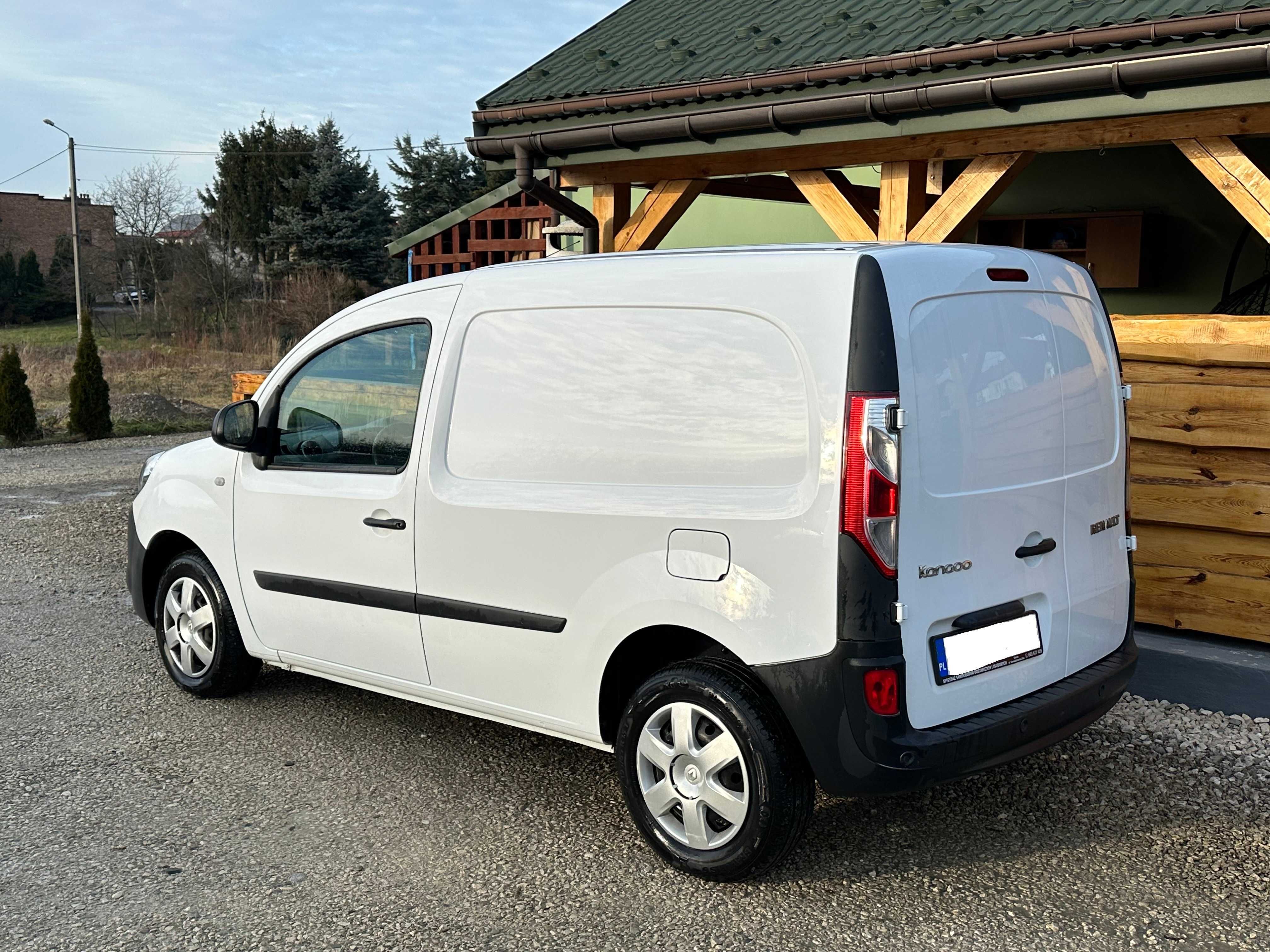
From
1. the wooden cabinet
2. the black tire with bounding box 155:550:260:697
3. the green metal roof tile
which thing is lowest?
the black tire with bounding box 155:550:260:697

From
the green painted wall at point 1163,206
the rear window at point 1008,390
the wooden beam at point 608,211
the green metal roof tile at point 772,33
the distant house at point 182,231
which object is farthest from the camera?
the distant house at point 182,231

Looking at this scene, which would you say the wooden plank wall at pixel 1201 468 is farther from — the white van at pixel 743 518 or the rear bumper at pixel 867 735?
the rear bumper at pixel 867 735

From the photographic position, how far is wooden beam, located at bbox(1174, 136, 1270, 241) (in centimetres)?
559

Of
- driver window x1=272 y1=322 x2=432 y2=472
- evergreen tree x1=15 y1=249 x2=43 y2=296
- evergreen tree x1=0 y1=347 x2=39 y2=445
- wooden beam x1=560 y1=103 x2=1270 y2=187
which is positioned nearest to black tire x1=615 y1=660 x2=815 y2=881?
driver window x1=272 y1=322 x2=432 y2=472

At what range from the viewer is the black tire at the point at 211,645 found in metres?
5.05

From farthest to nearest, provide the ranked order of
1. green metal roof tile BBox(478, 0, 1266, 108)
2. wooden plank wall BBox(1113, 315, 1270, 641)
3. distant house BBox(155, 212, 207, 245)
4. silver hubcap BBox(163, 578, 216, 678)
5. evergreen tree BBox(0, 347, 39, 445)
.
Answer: distant house BBox(155, 212, 207, 245) < evergreen tree BBox(0, 347, 39, 445) < green metal roof tile BBox(478, 0, 1266, 108) < silver hubcap BBox(163, 578, 216, 678) < wooden plank wall BBox(1113, 315, 1270, 641)

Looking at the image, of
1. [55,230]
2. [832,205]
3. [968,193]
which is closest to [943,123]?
[968,193]

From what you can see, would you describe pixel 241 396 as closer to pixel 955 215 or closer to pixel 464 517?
pixel 955 215

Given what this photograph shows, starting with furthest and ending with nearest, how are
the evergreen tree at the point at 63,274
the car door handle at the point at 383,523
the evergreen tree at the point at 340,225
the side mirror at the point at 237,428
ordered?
the evergreen tree at the point at 63,274, the evergreen tree at the point at 340,225, the side mirror at the point at 237,428, the car door handle at the point at 383,523

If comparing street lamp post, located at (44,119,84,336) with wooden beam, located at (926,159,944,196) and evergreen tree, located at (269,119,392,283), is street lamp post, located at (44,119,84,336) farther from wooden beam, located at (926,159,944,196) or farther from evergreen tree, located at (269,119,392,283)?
wooden beam, located at (926,159,944,196)

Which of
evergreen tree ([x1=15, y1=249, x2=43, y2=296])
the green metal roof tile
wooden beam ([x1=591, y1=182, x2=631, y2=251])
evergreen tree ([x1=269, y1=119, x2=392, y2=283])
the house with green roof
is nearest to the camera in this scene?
the house with green roof

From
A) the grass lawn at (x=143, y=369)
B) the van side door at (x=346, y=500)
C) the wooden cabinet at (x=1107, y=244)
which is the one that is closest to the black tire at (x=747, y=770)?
the van side door at (x=346, y=500)

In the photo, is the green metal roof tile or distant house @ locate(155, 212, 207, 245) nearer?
the green metal roof tile

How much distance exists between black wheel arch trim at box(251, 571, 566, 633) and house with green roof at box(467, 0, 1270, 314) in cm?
385
